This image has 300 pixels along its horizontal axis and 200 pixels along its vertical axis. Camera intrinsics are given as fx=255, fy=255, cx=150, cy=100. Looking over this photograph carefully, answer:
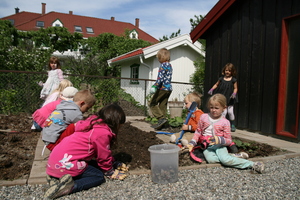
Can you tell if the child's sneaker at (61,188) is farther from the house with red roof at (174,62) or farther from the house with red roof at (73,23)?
the house with red roof at (73,23)

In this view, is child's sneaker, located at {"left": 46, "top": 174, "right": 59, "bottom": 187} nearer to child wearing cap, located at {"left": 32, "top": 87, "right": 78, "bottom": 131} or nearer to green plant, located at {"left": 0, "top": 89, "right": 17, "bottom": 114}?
child wearing cap, located at {"left": 32, "top": 87, "right": 78, "bottom": 131}

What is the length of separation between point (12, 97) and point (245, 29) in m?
6.98

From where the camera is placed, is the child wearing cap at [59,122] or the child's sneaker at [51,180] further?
the child wearing cap at [59,122]

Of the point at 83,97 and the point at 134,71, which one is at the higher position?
the point at 134,71

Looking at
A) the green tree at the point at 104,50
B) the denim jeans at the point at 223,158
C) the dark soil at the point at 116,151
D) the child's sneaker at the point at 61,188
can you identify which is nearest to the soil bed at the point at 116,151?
the dark soil at the point at 116,151

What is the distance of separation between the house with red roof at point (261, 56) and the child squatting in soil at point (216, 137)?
2.28m

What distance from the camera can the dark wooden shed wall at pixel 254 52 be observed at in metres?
5.49

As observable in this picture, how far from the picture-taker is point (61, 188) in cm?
234

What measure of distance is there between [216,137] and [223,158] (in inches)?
11.1

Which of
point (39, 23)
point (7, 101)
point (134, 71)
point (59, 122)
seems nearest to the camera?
point (59, 122)

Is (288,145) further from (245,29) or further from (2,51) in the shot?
(2,51)

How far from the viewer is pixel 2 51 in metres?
12.0

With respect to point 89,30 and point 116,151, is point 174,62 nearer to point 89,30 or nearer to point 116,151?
point 116,151

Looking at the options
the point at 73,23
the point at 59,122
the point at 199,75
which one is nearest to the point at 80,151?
the point at 59,122
